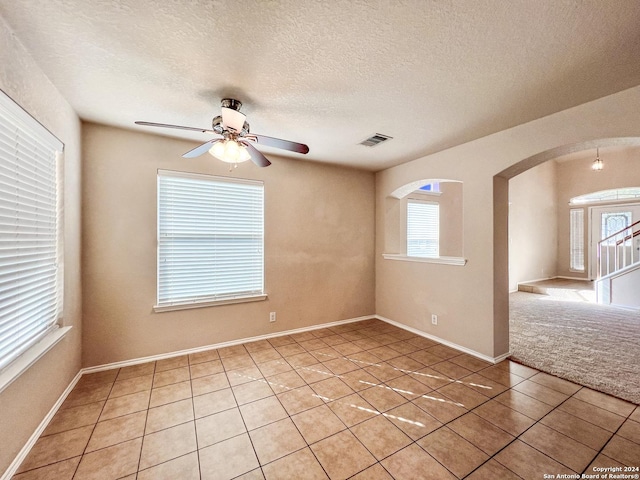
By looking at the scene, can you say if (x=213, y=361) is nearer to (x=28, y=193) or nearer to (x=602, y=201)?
(x=28, y=193)

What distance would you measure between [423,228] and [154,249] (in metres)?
4.75

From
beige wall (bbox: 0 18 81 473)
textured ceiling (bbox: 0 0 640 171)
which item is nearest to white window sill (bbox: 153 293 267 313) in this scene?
beige wall (bbox: 0 18 81 473)

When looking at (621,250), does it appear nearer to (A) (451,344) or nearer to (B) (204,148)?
(A) (451,344)

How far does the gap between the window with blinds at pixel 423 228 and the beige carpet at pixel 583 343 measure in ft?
6.16

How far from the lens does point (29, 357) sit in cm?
164

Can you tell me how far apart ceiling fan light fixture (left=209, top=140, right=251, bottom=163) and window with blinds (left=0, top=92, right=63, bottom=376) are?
1114 millimetres

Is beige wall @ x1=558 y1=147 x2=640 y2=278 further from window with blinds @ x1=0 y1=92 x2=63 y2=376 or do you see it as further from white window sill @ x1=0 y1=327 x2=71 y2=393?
white window sill @ x1=0 y1=327 x2=71 y2=393

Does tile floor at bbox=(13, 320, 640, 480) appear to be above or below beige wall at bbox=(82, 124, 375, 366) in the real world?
below

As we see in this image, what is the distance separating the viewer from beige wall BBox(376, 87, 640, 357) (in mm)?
2156

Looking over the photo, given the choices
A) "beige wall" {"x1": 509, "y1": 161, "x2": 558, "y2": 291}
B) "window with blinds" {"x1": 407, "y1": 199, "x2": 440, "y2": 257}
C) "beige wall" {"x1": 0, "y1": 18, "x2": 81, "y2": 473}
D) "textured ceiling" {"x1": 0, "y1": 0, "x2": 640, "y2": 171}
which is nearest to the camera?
"textured ceiling" {"x1": 0, "y1": 0, "x2": 640, "y2": 171}

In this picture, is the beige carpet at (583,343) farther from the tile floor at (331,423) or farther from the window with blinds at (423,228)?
the window with blinds at (423,228)

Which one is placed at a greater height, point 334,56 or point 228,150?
point 334,56

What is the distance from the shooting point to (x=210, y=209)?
321cm

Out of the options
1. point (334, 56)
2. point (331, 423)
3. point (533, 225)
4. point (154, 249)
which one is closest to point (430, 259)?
point (331, 423)
